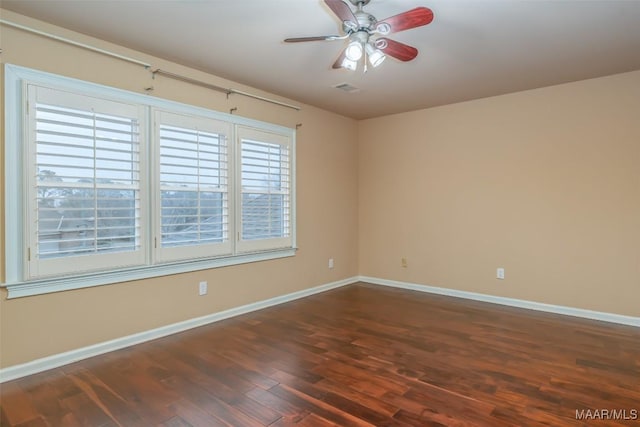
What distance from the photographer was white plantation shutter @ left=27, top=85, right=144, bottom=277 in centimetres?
257

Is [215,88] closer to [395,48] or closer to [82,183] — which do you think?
[82,183]

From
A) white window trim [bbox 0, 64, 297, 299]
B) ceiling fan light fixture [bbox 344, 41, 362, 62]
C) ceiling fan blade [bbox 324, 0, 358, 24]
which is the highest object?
ceiling fan blade [bbox 324, 0, 358, 24]

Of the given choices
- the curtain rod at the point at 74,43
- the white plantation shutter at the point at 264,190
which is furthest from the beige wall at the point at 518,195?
the curtain rod at the point at 74,43

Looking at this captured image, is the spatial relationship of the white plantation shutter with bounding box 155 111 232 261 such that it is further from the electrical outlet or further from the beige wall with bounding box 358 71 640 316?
the beige wall with bounding box 358 71 640 316

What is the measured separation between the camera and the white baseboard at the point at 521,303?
366 cm

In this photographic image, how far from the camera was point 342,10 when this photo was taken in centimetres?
200

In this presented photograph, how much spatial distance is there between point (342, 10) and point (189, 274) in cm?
266

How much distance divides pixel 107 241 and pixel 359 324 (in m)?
2.36

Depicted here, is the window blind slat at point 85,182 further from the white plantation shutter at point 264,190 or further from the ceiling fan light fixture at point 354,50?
the ceiling fan light fixture at point 354,50

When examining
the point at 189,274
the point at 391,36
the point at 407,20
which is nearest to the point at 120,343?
the point at 189,274

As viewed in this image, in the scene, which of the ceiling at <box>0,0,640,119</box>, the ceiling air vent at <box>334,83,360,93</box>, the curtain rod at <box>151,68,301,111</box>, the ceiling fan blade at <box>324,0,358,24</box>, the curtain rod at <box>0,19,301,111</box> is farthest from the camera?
the ceiling air vent at <box>334,83,360,93</box>

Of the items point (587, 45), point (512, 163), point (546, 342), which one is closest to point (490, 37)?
point (587, 45)

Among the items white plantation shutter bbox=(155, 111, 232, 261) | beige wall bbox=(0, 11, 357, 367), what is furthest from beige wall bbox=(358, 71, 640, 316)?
white plantation shutter bbox=(155, 111, 232, 261)

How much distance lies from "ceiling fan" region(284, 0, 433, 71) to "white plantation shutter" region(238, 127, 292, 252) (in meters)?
1.72
